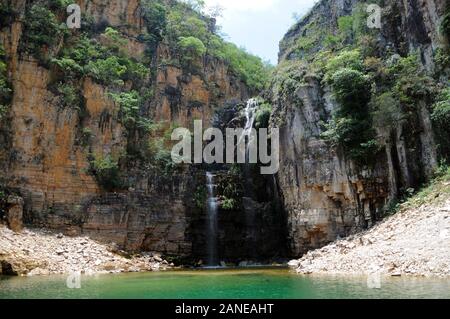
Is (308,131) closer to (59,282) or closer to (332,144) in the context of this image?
(332,144)

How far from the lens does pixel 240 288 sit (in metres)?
16.1

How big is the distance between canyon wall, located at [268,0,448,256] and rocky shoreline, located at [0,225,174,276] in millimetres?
9491

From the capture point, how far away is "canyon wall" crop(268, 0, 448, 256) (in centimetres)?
2542

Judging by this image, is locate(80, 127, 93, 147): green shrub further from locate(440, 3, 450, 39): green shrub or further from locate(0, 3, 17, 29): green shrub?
locate(440, 3, 450, 39): green shrub

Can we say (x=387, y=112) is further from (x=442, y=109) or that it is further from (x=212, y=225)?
(x=212, y=225)

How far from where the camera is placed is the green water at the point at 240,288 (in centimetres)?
1284

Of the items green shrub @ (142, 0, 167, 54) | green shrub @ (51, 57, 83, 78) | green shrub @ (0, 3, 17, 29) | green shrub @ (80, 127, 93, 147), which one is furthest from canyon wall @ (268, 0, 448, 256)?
green shrub @ (0, 3, 17, 29)

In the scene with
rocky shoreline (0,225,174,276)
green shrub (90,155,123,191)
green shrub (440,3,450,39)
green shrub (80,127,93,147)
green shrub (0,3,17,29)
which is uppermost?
green shrub (0,3,17,29)

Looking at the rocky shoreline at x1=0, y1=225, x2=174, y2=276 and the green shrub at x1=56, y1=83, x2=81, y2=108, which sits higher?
the green shrub at x1=56, y1=83, x2=81, y2=108

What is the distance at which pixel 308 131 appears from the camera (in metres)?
29.3

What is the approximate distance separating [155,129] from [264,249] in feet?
41.3

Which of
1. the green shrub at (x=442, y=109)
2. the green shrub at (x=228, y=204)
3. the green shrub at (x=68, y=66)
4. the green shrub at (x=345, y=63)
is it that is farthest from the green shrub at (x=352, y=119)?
the green shrub at (x=68, y=66)

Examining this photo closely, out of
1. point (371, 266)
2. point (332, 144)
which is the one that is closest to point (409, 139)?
point (332, 144)

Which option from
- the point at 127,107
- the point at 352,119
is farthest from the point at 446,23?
the point at 127,107
